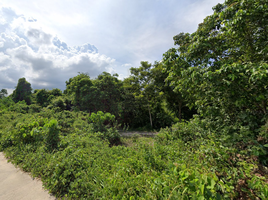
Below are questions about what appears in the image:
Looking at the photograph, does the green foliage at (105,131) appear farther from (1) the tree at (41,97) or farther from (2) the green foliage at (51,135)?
(1) the tree at (41,97)

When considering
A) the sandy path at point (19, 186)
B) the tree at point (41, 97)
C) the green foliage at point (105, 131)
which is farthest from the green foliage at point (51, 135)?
the tree at point (41, 97)

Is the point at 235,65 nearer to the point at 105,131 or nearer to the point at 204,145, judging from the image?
the point at 204,145

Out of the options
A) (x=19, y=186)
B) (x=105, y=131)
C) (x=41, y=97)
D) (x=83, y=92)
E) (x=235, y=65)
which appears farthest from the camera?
(x=41, y=97)

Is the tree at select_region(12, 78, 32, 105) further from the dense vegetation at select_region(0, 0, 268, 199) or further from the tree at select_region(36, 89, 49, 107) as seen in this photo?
the dense vegetation at select_region(0, 0, 268, 199)

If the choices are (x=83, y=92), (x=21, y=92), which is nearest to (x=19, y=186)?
(x=83, y=92)

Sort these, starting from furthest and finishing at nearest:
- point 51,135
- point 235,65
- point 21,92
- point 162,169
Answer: point 21,92, point 51,135, point 162,169, point 235,65

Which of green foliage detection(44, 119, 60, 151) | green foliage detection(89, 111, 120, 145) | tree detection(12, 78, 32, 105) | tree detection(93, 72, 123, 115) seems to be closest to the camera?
green foliage detection(44, 119, 60, 151)

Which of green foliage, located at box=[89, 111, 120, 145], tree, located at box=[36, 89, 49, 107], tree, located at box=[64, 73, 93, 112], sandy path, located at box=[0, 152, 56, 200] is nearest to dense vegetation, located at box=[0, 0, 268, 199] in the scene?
sandy path, located at box=[0, 152, 56, 200]

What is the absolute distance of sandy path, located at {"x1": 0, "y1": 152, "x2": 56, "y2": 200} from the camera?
276 centimetres

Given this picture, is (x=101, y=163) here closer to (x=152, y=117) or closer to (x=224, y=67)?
(x=224, y=67)

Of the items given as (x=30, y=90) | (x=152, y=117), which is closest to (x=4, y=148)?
(x=152, y=117)

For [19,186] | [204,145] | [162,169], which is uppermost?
[204,145]

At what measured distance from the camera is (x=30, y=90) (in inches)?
1018

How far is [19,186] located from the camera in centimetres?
310
